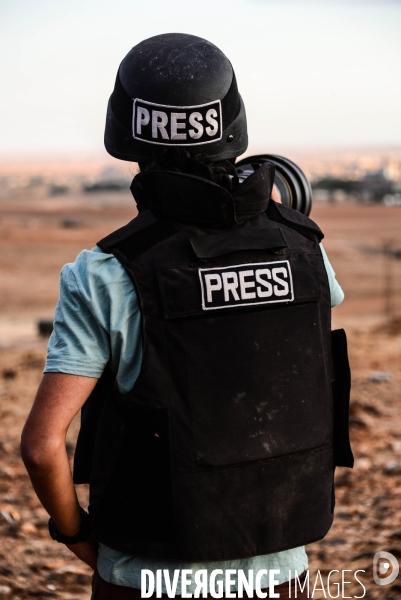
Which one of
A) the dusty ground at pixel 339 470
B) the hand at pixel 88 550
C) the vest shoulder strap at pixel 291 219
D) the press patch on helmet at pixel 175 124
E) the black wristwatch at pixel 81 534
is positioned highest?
the press patch on helmet at pixel 175 124

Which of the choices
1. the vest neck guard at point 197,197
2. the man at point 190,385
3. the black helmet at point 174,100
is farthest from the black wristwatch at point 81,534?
the black helmet at point 174,100

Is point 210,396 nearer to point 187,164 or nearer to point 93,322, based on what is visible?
point 93,322

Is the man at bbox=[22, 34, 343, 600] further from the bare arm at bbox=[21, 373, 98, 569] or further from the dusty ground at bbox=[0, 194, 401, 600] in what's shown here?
the dusty ground at bbox=[0, 194, 401, 600]

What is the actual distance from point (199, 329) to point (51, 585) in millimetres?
2217

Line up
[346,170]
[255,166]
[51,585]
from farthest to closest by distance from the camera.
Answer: [346,170]
[51,585]
[255,166]

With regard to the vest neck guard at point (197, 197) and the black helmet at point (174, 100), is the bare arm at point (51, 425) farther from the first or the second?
the black helmet at point (174, 100)

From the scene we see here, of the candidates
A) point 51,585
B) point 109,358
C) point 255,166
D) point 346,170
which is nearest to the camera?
point 109,358

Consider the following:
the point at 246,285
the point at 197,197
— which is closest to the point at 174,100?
the point at 197,197

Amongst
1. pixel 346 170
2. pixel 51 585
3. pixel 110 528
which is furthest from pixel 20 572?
pixel 346 170

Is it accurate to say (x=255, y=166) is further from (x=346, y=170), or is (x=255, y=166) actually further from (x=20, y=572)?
(x=346, y=170)

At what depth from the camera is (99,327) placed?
138 centimetres

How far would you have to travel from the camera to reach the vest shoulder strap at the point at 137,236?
1.42 meters

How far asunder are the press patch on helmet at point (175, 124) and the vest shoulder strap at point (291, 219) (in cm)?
19

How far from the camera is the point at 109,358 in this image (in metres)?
1.41
